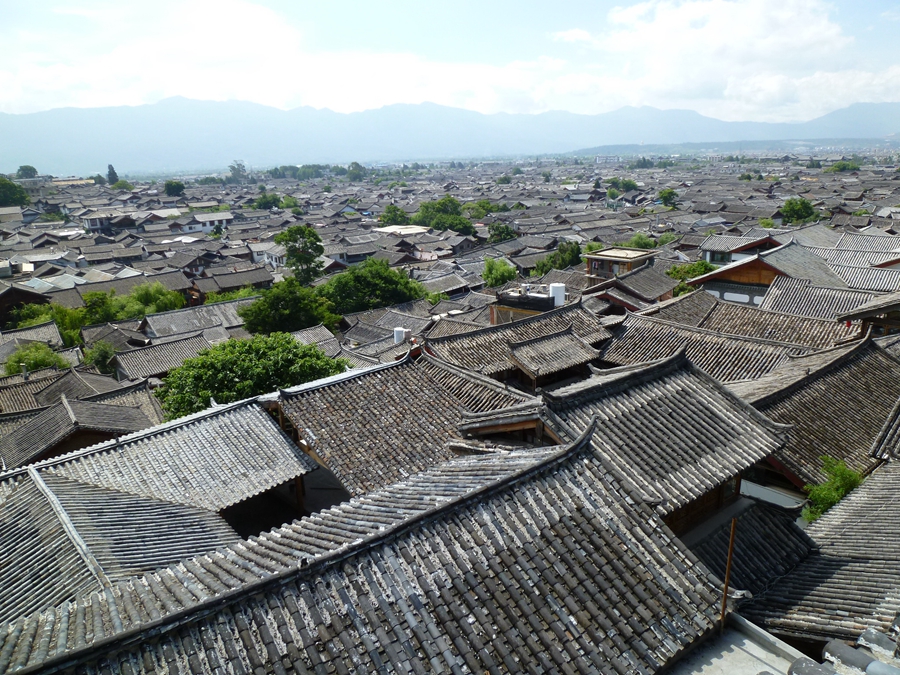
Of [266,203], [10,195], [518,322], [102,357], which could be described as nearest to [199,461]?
[518,322]

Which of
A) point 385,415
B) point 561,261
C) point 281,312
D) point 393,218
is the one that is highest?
point 385,415

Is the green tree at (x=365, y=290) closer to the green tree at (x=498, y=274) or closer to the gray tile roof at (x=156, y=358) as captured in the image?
the green tree at (x=498, y=274)

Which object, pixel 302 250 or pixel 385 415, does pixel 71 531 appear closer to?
pixel 385 415

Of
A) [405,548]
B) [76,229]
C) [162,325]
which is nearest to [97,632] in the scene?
[405,548]

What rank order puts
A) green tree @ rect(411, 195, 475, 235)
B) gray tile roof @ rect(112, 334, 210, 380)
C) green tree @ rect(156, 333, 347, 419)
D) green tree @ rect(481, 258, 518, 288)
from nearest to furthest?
green tree @ rect(156, 333, 347, 419) < gray tile roof @ rect(112, 334, 210, 380) < green tree @ rect(481, 258, 518, 288) < green tree @ rect(411, 195, 475, 235)

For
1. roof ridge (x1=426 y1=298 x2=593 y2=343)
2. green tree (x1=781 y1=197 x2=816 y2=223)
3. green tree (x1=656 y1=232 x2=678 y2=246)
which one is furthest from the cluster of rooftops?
green tree (x1=781 y1=197 x2=816 y2=223)

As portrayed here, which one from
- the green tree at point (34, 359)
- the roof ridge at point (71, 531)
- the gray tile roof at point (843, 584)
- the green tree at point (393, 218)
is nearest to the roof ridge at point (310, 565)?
the roof ridge at point (71, 531)

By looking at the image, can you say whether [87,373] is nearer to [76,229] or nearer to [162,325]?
[162,325]

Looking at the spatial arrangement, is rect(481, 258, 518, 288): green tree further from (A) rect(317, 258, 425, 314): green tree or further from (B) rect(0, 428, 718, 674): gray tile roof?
(B) rect(0, 428, 718, 674): gray tile roof
